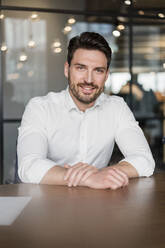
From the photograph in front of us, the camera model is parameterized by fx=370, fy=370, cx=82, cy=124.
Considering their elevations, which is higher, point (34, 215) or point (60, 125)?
point (60, 125)

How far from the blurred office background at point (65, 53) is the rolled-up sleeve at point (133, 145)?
2.41m

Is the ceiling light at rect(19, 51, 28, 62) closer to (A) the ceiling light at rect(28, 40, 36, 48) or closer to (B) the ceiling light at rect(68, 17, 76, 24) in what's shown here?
(A) the ceiling light at rect(28, 40, 36, 48)

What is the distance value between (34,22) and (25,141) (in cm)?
309

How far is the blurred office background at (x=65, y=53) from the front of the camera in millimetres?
4707

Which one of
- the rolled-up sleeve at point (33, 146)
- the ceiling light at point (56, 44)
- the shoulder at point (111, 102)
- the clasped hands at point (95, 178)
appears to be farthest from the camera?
the ceiling light at point (56, 44)

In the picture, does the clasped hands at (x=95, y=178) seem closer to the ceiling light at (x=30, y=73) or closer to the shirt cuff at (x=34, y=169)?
the shirt cuff at (x=34, y=169)

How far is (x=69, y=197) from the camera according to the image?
1433 mm

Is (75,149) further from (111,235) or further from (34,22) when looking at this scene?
(34,22)

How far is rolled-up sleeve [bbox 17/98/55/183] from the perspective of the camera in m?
1.82

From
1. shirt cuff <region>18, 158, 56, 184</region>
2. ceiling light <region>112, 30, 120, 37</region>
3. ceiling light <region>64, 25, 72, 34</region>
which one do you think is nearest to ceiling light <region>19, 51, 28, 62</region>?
ceiling light <region>64, 25, 72, 34</region>

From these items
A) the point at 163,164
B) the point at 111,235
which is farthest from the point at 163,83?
the point at 111,235

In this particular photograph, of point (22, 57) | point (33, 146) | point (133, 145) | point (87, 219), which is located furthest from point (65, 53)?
point (87, 219)

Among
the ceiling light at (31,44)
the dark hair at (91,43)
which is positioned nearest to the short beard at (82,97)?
the dark hair at (91,43)

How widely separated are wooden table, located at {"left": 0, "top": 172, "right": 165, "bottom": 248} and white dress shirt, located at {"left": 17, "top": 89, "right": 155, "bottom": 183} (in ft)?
2.03
